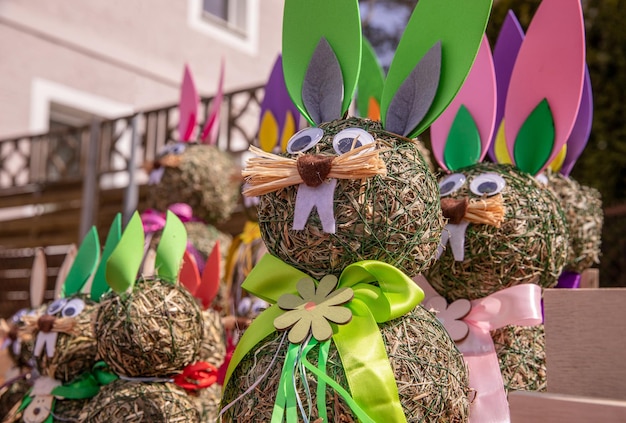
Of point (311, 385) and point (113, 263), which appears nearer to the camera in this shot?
point (311, 385)

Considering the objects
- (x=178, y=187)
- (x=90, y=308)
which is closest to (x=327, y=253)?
(x=90, y=308)

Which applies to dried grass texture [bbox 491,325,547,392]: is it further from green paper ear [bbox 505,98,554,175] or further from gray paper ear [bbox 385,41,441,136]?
gray paper ear [bbox 385,41,441,136]

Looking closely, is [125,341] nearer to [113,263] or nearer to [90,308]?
[113,263]

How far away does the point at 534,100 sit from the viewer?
7.07 feet

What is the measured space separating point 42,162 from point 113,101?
Result: 1323 mm

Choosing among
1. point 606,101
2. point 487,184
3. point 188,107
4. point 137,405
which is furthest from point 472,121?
point 606,101

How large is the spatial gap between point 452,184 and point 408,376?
73 centimetres

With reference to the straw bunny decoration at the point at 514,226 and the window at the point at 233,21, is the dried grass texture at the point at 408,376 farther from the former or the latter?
the window at the point at 233,21

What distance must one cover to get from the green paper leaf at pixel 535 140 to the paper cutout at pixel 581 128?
1.59ft

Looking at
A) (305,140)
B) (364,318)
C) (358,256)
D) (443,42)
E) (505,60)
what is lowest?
(364,318)

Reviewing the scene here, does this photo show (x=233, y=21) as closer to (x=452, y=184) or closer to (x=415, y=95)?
(x=452, y=184)

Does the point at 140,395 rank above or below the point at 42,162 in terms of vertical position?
below

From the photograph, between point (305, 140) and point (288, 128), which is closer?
point (305, 140)

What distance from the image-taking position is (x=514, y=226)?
1978 millimetres
